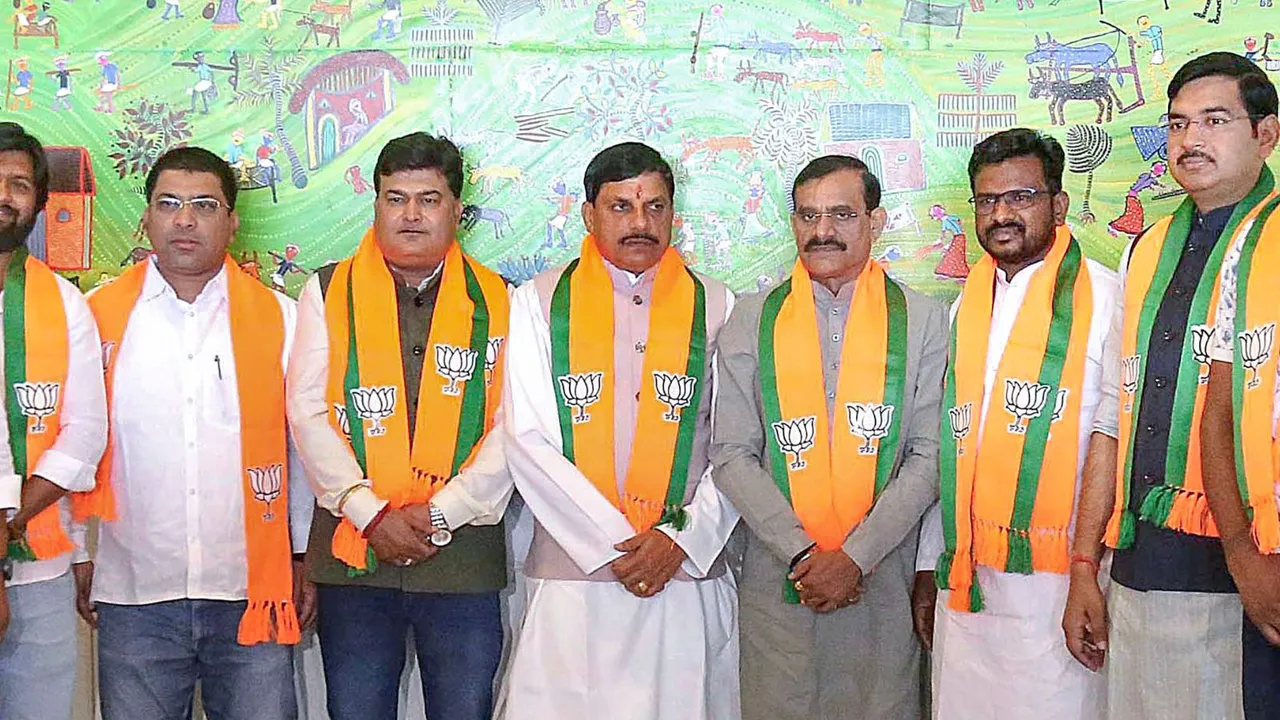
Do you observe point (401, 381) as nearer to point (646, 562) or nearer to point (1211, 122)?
point (646, 562)

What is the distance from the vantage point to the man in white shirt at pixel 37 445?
326cm

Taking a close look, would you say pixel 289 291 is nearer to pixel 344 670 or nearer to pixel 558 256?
pixel 558 256

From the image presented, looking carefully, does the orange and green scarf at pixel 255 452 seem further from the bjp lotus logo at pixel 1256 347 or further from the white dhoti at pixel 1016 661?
the bjp lotus logo at pixel 1256 347

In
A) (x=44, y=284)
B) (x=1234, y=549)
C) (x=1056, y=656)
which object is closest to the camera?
(x=1234, y=549)

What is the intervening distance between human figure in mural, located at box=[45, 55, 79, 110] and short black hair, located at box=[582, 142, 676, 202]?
184cm

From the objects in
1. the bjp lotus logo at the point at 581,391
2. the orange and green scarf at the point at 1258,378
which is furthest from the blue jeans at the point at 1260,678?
the bjp lotus logo at the point at 581,391

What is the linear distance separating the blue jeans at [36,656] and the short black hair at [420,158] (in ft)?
4.66

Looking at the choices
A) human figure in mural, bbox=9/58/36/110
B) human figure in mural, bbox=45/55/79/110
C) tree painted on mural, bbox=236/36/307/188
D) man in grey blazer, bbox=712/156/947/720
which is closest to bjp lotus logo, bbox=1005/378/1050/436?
man in grey blazer, bbox=712/156/947/720

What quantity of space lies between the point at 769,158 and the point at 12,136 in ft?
7.36

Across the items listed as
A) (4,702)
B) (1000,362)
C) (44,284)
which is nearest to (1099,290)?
(1000,362)

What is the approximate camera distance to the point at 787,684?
331 centimetres

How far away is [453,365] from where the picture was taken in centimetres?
357

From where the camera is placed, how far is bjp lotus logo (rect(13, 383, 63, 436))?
3279mm

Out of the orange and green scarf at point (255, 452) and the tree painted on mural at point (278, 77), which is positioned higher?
the tree painted on mural at point (278, 77)
